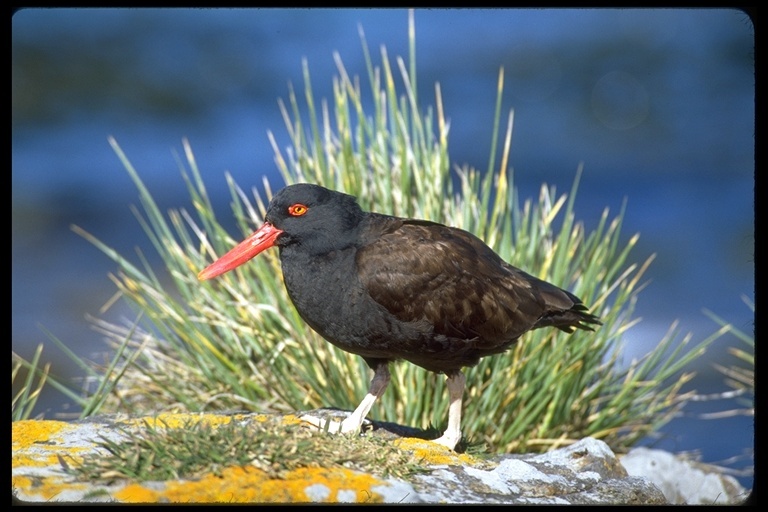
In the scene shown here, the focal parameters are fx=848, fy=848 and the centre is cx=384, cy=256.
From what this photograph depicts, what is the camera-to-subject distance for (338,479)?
3.38 meters

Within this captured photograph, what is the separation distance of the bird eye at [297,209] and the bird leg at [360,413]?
36.3 inches

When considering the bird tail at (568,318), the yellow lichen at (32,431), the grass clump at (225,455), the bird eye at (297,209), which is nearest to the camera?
the grass clump at (225,455)

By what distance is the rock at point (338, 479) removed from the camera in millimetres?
3143

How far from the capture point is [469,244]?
475 cm

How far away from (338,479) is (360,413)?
95 centimetres

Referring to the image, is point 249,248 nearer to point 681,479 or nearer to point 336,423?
point 336,423

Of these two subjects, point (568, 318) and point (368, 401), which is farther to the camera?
point (568, 318)

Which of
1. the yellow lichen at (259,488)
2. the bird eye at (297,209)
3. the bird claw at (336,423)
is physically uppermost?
the bird eye at (297,209)

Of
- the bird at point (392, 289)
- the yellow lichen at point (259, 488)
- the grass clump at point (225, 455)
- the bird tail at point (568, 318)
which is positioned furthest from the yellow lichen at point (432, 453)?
the bird tail at point (568, 318)

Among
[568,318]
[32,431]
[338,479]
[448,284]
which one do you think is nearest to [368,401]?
[448,284]

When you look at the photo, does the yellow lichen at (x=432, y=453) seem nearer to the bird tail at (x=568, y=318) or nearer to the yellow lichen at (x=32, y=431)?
the bird tail at (x=568, y=318)

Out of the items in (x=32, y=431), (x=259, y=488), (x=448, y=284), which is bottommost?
(x=32, y=431)

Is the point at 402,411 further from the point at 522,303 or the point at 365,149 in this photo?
the point at 365,149

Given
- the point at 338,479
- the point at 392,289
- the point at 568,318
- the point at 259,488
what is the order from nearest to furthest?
the point at 259,488
the point at 338,479
the point at 392,289
the point at 568,318
